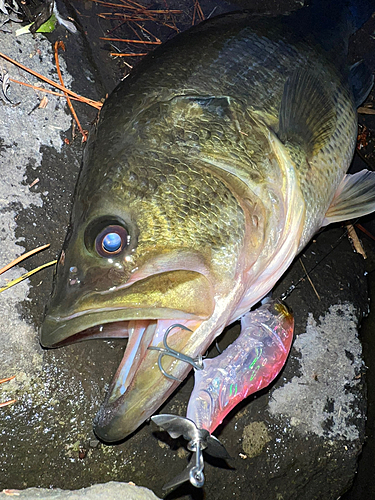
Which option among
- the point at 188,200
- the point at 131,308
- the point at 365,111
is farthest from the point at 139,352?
the point at 365,111

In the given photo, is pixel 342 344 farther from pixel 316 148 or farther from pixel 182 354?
pixel 182 354

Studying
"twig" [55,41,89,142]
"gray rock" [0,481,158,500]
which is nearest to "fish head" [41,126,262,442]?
"gray rock" [0,481,158,500]

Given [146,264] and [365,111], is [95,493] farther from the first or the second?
[365,111]

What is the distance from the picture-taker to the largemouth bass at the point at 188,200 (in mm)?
2041

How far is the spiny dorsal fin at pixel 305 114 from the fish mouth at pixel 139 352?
1.12 m

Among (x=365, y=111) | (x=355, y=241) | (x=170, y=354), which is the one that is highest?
(x=365, y=111)

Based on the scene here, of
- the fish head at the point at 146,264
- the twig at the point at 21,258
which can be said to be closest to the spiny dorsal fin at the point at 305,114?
the fish head at the point at 146,264

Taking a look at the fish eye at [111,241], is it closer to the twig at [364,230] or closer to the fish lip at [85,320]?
the fish lip at [85,320]

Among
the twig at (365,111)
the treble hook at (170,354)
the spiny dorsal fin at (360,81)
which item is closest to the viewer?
the treble hook at (170,354)

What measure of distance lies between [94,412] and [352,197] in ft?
7.16

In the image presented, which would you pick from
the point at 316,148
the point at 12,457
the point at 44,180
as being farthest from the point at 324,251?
the point at 12,457

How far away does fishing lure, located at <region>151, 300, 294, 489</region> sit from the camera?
2114 millimetres

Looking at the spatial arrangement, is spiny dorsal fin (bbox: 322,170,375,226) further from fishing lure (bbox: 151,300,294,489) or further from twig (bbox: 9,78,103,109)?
twig (bbox: 9,78,103,109)

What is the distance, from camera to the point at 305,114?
9.04 ft
